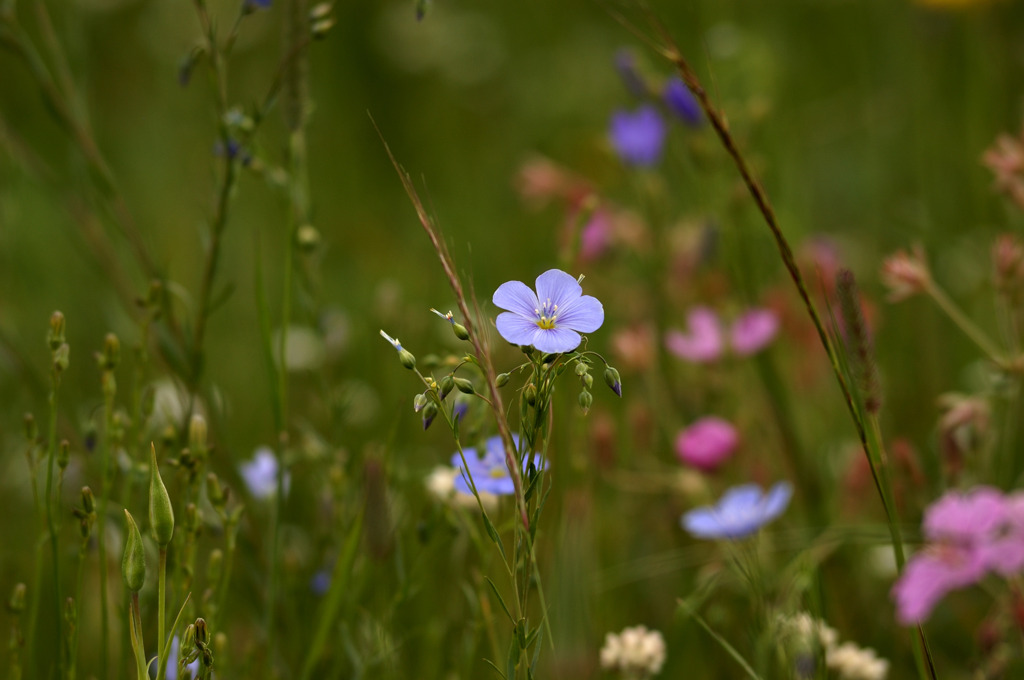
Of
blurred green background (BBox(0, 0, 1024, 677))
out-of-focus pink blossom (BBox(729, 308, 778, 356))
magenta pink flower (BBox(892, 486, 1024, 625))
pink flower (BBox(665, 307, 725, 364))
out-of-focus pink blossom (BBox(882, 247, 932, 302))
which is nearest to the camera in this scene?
magenta pink flower (BBox(892, 486, 1024, 625))

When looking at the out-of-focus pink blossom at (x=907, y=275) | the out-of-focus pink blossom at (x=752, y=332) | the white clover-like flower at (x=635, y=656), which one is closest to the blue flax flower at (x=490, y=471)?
the white clover-like flower at (x=635, y=656)

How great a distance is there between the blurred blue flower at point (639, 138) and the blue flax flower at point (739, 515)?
2.33 feet

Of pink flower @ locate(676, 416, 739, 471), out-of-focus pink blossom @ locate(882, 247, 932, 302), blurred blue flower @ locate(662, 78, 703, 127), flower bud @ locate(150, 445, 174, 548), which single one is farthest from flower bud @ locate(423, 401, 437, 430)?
blurred blue flower @ locate(662, 78, 703, 127)

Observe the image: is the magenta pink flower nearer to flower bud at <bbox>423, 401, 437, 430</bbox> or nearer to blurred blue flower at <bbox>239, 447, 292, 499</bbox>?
flower bud at <bbox>423, 401, 437, 430</bbox>

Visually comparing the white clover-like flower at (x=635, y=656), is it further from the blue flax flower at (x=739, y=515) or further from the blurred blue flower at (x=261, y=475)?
the blurred blue flower at (x=261, y=475)

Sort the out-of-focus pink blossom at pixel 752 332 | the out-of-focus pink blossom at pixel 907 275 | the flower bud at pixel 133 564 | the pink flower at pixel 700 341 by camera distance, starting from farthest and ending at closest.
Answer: the pink flower at pixel 700 341, the out-of-focus pink blossom at pixel 752 332, the out-of-focus pink blossom at pixel 907 275, the flower bud at pixel 133 564

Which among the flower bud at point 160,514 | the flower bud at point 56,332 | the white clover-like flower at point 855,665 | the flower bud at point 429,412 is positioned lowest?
the white clover-like flower at point 855,665

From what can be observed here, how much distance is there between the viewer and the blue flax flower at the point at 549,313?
0.80m

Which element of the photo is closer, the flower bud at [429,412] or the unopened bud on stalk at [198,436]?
the flower bud at [429,412]

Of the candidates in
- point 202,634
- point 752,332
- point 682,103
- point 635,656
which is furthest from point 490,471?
point 682,103

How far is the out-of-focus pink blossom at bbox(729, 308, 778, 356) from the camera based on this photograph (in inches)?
64.9

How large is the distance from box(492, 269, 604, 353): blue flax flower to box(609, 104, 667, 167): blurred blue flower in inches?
38.3

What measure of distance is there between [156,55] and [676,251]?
2949 mm

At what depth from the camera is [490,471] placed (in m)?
1.11
